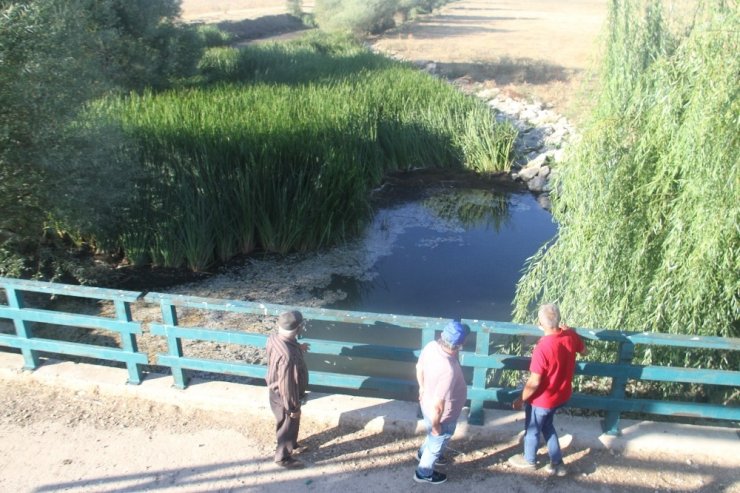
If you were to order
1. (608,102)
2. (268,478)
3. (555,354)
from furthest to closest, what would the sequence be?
(608,102), (268,478), (555,354)

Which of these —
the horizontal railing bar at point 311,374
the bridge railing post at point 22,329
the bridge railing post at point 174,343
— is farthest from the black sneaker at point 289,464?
the bridge railing post at point 22,329

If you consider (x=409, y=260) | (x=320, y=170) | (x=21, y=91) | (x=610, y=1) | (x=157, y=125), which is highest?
(x=610, y=1)

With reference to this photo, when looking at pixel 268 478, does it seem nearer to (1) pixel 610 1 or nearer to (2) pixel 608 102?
(2) pixel 608 102

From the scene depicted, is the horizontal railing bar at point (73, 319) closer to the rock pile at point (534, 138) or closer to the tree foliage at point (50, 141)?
the tree foliage at point (50, 141)

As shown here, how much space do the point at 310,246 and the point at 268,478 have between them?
5812 mm

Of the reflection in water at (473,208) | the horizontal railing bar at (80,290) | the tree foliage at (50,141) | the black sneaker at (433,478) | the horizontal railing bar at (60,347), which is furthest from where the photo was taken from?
the reflection in water at (473,208)

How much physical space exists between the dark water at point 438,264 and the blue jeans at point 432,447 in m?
2.60

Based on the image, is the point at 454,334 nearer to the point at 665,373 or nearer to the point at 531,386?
the point at 531,386

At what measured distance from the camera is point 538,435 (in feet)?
12.4

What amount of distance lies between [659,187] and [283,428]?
3153 millimetres

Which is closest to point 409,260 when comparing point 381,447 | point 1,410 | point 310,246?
point 310,246

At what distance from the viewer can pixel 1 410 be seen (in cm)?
448

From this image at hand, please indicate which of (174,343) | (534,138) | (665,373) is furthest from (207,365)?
(534,138)

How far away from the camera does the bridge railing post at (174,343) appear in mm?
4348
